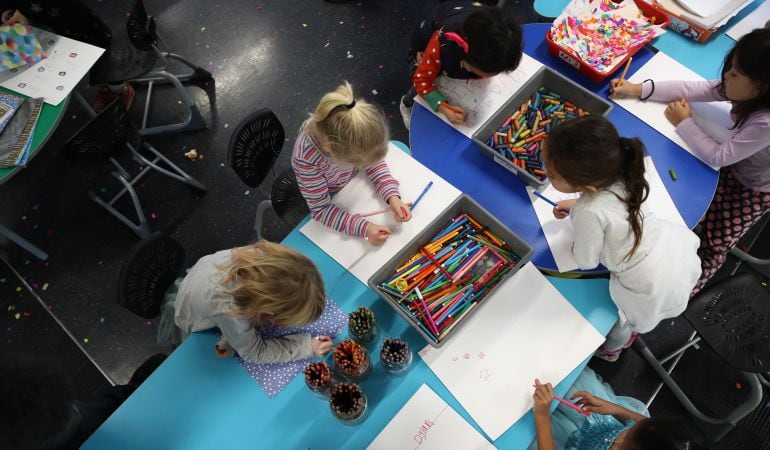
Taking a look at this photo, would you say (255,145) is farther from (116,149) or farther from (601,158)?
(601,158)

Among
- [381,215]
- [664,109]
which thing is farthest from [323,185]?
[664,109]

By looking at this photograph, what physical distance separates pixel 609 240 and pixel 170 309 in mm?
1553

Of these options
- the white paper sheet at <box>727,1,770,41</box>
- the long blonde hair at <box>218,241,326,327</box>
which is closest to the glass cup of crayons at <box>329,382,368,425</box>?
the long blonde hair at <box>218,241,326,327</box>

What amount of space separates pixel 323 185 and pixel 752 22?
1.88 metres

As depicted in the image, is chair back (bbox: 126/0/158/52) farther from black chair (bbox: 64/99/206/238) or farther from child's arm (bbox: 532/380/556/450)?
child's arm (bbox: 532/380/556/450)

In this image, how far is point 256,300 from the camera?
1330 mm

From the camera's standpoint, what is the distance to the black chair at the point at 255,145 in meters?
1.77

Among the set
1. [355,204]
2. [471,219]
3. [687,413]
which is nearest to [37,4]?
[355,204]

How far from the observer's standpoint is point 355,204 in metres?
1.72

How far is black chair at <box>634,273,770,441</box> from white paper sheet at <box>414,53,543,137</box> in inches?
42.8

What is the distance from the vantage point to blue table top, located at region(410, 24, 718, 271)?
1649 mm

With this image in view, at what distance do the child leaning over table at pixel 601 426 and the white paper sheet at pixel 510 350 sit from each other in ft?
0.23

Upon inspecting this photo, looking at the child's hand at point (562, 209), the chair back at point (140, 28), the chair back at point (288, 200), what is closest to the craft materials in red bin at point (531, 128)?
the child's hand at point (562, 209)

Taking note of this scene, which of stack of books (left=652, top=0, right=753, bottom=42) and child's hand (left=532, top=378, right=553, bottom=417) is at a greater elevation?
stack of books (left=652, top=0, right=753, bottom=42)
